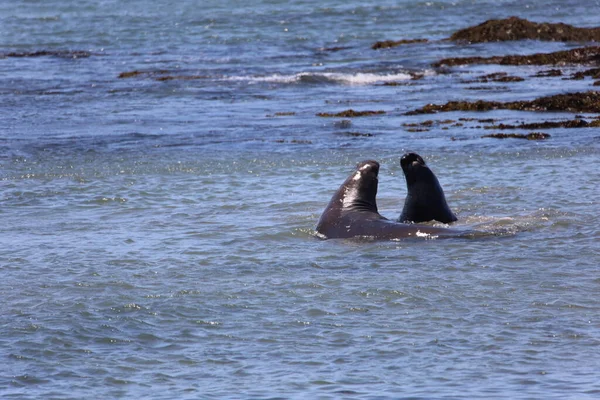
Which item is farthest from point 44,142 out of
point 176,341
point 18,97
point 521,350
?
point 521,350

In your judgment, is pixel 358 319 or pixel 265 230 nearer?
pixel 358 319

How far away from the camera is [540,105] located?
1795cm

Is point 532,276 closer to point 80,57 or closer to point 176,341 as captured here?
point 176,341

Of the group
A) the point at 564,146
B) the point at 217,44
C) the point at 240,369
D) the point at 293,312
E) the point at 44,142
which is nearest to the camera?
the point at 240,369

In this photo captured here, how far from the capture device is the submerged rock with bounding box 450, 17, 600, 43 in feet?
96.1

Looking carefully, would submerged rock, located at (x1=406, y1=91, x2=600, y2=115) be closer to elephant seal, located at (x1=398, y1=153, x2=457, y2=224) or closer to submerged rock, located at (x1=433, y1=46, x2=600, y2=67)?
submerged rock, located at (x1=433, y1=46, x2=600, y2=67)

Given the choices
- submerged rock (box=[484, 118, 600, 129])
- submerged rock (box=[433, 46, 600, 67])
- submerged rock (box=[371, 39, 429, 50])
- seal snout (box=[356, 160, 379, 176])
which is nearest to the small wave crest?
submerged rock (box=[433, 46, 600, 67])

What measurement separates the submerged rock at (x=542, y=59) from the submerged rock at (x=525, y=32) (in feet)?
11.7

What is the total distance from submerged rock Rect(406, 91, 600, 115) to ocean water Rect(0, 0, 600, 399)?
1.73 feet

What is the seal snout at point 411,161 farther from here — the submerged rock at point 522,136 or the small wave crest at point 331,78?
the small wave crest at point 331,78

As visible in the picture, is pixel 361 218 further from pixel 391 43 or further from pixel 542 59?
pixel 391 43

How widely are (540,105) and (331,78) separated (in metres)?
6.88

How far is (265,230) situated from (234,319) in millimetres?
2968

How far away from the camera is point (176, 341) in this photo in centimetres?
654
